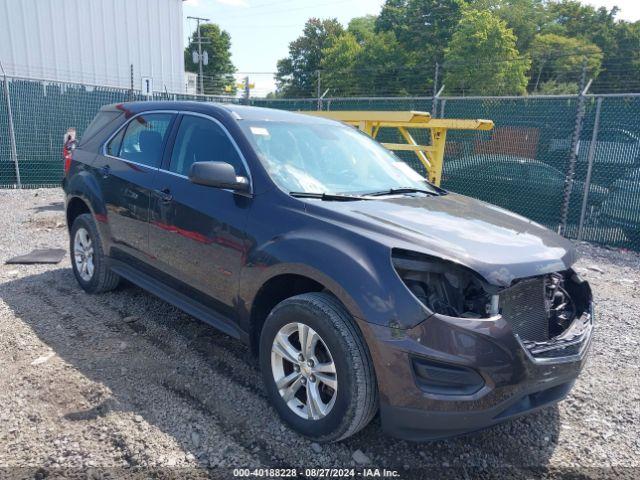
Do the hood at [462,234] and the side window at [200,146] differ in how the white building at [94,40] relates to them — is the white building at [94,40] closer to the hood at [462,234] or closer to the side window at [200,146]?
the side window at [200,146]

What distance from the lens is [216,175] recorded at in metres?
3.11

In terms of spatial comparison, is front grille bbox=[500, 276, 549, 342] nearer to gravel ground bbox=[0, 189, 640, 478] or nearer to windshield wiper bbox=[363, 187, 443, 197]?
gravel ground bbox=[0, 189, 640, 478]

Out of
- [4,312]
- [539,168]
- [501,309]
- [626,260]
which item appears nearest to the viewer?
[501,309]

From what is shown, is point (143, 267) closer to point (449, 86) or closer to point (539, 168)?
point (539, 168)

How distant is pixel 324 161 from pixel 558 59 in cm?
3888

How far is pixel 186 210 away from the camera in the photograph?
3617 mm

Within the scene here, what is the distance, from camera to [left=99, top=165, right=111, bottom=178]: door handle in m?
4.55

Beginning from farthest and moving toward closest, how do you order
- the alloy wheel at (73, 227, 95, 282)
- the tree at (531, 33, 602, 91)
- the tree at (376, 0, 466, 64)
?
the tree at (376, 0, 466, 64)
the tree at (531, 33, 602, 91)
the alloy wheel at (73, 227, 95, 282)

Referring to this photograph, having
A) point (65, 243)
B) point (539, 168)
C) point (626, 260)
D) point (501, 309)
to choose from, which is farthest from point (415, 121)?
point (65, 243)

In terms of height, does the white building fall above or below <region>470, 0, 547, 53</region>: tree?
below

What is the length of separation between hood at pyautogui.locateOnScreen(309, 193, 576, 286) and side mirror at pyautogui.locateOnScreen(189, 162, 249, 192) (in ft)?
1.82

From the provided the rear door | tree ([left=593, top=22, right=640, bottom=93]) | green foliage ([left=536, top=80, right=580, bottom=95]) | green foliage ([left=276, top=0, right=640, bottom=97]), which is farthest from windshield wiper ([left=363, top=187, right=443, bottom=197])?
tree ([left=593, top=22, right=640, bottom=93])

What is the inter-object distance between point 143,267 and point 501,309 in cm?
291

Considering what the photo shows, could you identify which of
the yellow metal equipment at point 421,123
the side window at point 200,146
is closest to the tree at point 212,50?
the yellow metal equipment at point 421,123
